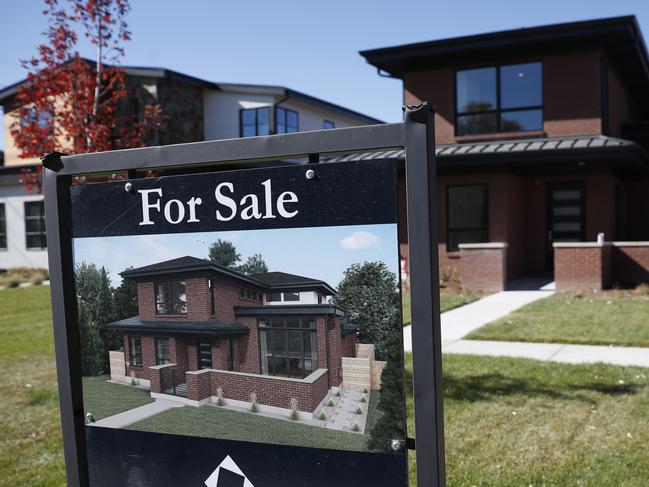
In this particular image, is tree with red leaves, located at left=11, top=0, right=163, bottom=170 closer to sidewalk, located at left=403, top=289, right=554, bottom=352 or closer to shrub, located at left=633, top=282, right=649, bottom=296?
sidewalk, located at left=403, top=289, right=554, bottom=352

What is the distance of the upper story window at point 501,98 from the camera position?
1672 centimetres

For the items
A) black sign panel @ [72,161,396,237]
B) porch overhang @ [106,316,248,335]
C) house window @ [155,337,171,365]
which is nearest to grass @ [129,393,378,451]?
house window @ [155,337,171,365]

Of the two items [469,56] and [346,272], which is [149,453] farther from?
[469,56]

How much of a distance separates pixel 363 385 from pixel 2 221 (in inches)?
1061

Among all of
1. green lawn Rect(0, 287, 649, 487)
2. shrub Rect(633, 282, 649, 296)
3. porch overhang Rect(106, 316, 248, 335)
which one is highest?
porch overhang Rect(106, 316, 248, 335)

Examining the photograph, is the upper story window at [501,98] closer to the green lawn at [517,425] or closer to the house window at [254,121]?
the green lawn at [517,425]

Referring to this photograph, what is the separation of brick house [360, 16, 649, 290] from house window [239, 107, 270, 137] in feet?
33.6

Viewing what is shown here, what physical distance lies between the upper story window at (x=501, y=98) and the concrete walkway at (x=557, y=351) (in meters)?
10.1

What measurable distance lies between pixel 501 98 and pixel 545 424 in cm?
1344

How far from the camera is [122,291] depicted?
2680 millimetres

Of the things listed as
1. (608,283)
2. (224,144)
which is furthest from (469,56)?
(224,144)

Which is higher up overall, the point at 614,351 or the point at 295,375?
the point at 295,375

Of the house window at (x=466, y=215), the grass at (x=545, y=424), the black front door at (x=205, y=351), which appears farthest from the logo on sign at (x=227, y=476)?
the house window at (x=466, y=215)

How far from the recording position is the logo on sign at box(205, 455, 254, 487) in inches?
97.4
